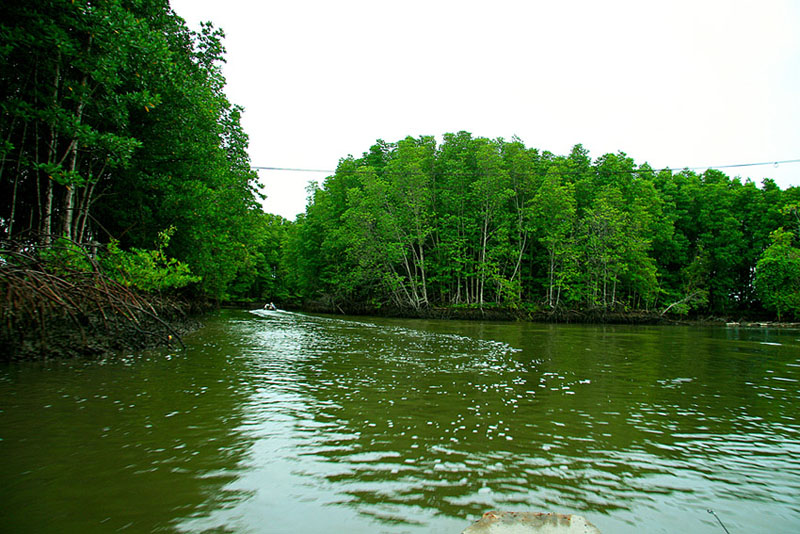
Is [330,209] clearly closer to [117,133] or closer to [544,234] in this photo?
[544,234]

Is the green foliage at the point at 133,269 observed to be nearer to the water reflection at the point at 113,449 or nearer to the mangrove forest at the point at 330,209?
the mangrove forest at the point at 330,209

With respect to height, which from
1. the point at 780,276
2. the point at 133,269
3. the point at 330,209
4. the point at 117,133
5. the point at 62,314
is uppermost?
the point at 330,209

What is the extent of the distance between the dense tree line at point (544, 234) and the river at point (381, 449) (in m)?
25.7

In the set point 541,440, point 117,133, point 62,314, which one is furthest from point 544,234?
point 541,440

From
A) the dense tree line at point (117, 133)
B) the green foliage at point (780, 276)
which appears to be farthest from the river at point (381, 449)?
the green foliage at point (780, 276)

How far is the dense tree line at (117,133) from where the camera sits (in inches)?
378

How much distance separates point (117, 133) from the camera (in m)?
13.8

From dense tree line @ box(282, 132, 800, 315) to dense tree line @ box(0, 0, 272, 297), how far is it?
582 inches

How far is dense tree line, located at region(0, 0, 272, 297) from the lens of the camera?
9.59m

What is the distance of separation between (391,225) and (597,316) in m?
16.6

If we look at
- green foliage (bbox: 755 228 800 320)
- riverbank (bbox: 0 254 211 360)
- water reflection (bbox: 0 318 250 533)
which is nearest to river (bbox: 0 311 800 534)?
water reflection (bbox: 0 318 250 533)

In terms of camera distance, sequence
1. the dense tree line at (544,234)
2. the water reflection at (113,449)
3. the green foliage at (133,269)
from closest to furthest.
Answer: the water reflection at (113,449) → the green foliage at (133,269) → the dense tree line at (544,234)

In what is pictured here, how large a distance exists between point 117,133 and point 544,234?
102 ft

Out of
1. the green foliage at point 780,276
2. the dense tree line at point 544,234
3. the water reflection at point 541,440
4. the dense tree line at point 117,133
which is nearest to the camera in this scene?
the water reflection at point 541,440
